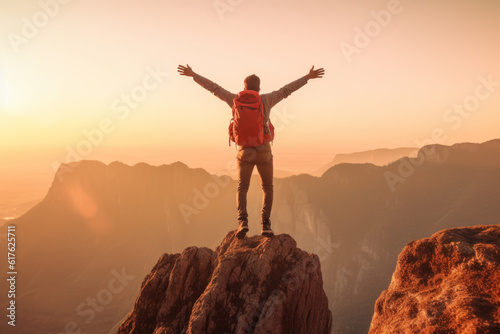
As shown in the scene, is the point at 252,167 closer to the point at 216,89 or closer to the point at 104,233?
the point at 216,89

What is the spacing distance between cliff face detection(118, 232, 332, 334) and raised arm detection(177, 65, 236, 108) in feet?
12.6

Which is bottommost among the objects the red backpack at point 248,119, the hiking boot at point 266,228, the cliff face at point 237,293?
the cliff face at point 237,293

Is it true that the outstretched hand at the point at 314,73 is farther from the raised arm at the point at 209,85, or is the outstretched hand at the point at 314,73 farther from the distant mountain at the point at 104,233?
the distant mountain at the point at 104,233

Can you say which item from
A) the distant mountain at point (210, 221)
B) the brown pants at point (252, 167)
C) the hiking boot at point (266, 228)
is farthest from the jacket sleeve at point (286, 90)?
the distant mountain at point (210, 221)

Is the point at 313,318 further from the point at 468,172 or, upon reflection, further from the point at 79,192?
the point at 79,192

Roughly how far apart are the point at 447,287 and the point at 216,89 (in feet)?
20.5

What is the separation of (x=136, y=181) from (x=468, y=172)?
160940 millimetres

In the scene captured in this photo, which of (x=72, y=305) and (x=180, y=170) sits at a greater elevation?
(x=180, y=170)

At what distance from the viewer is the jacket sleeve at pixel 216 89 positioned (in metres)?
7.58

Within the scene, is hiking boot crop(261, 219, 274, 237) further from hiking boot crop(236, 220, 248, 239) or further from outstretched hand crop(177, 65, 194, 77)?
outstretched hand crop(177, 65, 194, 77)

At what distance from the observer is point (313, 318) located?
25.4 feet

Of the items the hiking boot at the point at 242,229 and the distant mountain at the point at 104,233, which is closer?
the hiking boot at the point at 242,229

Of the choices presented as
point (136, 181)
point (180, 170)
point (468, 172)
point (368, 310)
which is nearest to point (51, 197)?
point (136, 181)

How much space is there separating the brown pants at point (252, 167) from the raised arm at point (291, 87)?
1.15m
